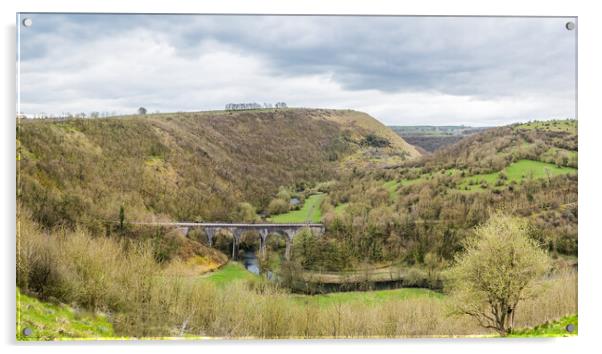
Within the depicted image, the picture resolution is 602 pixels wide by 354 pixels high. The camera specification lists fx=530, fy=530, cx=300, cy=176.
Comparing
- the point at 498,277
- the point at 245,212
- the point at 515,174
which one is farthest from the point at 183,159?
the point at 515,174

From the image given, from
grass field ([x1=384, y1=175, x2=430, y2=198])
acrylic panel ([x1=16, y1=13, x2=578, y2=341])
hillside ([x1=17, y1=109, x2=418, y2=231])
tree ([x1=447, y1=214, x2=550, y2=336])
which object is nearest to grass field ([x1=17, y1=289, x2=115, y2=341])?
acrylic panel ([x1=16, y1=13, x2=578, y2=341])

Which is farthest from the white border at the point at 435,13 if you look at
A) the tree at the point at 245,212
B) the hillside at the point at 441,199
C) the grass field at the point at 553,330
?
the tree at the point at 245,212

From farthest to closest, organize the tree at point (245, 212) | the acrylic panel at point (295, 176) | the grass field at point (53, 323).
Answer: the tree at point (245, 212) → the acrylic panel at point (295, 176) → the grass field at point (53, 323)

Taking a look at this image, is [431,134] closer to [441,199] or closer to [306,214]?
[441,199]

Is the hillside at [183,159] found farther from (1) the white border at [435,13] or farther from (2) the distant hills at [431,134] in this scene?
(1) the white border at [435,13]

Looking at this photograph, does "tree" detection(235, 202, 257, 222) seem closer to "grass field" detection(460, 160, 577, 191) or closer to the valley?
the valley

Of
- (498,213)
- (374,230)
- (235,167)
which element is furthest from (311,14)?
(498,213)
